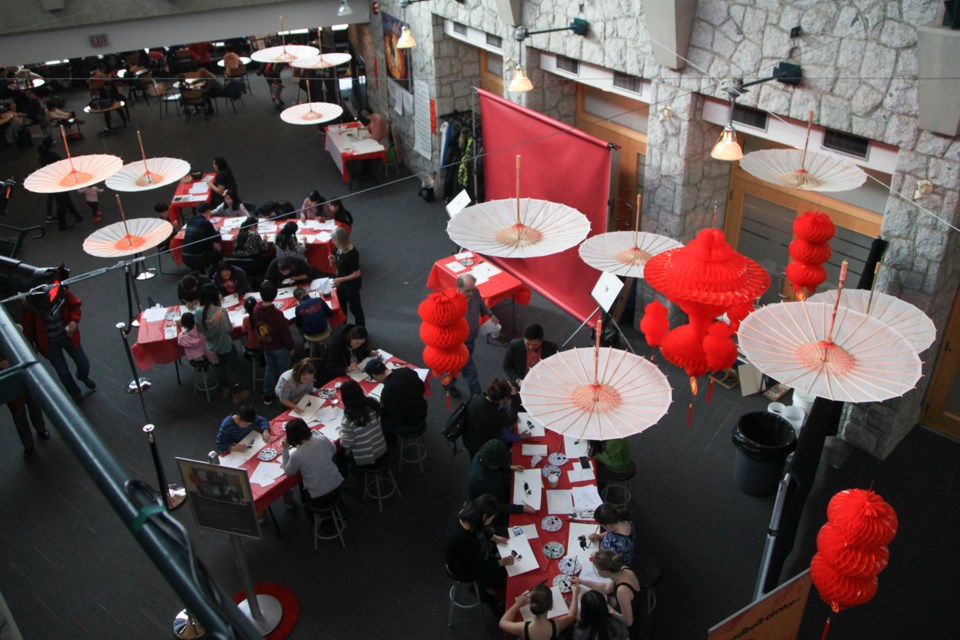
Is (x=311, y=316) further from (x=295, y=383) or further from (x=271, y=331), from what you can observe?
(x=295, y=383)

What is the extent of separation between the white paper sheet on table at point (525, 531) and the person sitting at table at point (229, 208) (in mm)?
7188

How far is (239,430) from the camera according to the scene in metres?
6.49

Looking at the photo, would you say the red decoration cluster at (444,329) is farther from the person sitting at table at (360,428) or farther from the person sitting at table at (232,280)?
the person sitting at table at (232,280)

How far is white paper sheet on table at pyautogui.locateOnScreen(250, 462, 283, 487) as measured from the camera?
614 centimetres

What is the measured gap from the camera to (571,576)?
5.15 metres

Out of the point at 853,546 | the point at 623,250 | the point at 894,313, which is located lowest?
the point at 853,546

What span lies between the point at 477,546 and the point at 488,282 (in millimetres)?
4378

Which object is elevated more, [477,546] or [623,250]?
[623,250]

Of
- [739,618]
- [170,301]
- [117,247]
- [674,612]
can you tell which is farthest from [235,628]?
[170,301]

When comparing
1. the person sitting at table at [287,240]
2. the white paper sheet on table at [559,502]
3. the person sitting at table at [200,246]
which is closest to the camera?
the white paper sheet on table at [559,502]

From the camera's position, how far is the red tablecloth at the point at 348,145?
13078 mm

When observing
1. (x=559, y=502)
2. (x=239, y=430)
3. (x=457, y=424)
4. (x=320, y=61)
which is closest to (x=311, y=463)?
(x=239, y=430)

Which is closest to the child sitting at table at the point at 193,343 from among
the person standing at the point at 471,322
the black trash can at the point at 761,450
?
the person standing at the point at 471,322

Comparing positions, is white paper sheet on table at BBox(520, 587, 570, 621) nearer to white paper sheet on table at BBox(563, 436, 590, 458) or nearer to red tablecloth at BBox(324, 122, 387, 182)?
white paper sheet on table at BBox(563, 436, 590, 458)
